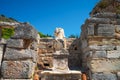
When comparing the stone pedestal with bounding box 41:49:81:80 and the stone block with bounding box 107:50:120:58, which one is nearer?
the stone block with bounding box 107:50:120:58

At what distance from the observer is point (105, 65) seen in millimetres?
5859

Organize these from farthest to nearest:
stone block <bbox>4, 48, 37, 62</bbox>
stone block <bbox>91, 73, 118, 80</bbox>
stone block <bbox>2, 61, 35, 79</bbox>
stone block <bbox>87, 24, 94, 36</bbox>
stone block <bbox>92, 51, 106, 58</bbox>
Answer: stone block <bbox>87, 24, 94, 36</bbox> < stone block <bbox>92, 51, 106, 58</bbox> < stone block <bbox>91, 73, 118, 80</bbox> < stone block <bbox>4, 48, 37, 62</bbox> < stone block <bbox>2, 61, 35, 79</bbox>

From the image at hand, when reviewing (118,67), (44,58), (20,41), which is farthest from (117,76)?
(44,58)

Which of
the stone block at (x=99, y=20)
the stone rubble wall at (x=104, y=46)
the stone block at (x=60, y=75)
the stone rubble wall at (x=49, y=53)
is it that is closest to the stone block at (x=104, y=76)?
the stone rubble wall at (x=104, y=46)

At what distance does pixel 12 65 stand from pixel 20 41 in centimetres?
64

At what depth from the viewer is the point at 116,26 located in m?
6.26

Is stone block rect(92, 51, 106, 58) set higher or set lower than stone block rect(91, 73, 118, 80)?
higher

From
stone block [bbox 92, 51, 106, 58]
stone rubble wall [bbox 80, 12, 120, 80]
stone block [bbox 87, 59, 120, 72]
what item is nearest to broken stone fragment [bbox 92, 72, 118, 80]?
stone rubble wall [bbox 80, 12, 120, 80]

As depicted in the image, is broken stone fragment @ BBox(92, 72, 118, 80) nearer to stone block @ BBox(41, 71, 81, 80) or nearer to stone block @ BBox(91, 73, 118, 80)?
stone block @ BBox(91, 73, 118, 80)

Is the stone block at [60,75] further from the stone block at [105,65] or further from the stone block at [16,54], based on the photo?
the stone block at [16,54]

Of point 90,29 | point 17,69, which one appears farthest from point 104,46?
point 17,69

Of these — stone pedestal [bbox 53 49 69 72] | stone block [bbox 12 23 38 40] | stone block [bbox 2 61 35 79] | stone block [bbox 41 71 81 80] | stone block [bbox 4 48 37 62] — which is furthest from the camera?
stone pedestal [bbox 53 49 69 72]

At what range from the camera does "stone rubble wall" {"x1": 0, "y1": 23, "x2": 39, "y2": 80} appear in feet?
17.4

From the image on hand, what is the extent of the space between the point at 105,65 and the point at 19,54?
235 centimetres
